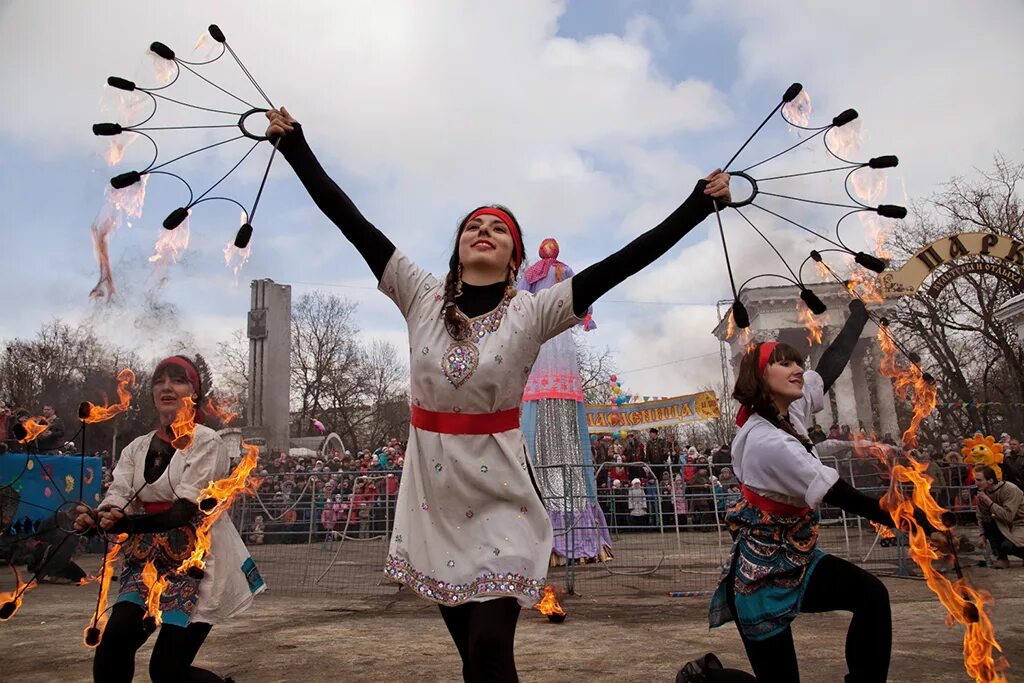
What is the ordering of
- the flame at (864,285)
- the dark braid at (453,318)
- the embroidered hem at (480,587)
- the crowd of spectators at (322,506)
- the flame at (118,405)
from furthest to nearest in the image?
the crowd of spectators at (322,506)
the flame at (864,285)
the flame at (118,405)
the dark braid at (453,318)
the embroidered hem at (480,587)

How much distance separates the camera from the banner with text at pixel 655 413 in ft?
82.0

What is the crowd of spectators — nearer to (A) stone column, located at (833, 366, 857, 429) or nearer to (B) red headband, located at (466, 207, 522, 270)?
(B) red headband, located at (466, 207, 522, 270)

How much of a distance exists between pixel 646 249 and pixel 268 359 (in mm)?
29113

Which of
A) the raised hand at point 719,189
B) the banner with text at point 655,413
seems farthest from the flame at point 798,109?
the banner with text at point 655,413

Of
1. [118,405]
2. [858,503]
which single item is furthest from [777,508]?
[118,405]

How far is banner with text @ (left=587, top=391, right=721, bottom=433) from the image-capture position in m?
25.0

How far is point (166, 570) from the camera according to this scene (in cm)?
329

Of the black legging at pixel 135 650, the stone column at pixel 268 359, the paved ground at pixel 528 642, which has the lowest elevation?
the paved ground at pixel 528 642

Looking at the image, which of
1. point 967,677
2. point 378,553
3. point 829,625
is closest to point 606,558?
point 378,553

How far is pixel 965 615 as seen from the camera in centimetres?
284

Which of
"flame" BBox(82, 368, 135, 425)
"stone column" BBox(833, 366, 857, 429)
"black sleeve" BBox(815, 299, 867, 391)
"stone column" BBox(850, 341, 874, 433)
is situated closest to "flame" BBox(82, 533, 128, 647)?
"flame" BBox(82, 368, 135, 425)

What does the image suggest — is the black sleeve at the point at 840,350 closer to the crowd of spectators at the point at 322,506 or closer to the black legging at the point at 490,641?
the black legging at the point at 490,641

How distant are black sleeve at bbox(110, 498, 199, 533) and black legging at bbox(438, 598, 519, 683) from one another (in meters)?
1.44

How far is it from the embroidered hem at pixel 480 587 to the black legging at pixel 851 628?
108cm
